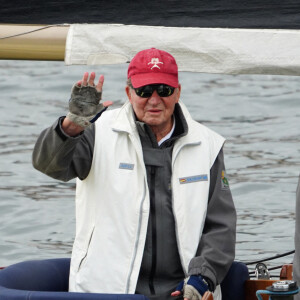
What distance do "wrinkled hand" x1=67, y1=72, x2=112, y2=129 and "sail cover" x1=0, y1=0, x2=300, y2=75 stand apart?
0.48 m

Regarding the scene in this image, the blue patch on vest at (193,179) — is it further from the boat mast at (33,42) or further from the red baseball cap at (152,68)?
the boat mast at (33,42)

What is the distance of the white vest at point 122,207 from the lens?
154 inches

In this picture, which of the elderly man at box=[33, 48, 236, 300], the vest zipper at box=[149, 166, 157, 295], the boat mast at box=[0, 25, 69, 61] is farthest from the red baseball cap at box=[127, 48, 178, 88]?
the boat mast at box=[0, 25, 69, 61]

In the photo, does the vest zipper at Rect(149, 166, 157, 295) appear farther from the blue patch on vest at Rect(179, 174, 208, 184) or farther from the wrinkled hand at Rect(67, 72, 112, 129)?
the wrinkled hand at Rect(67, 72, 112, 129)

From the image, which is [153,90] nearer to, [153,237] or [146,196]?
[146,196]

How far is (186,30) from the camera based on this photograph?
4.29 m

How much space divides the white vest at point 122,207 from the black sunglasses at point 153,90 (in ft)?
0.31

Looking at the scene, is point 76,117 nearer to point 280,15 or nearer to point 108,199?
point 108,199

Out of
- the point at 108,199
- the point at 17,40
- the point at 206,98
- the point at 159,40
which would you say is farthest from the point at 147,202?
the point at 206,98

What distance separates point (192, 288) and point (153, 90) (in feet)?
2.37

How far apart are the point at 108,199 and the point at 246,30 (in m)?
0.90

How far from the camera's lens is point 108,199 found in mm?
3936

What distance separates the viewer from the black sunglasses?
3.98m

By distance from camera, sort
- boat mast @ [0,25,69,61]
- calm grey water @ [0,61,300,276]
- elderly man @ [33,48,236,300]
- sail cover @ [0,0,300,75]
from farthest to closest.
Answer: calm grey water @ [0,61,300,276], boat mast @ [0,25,69,61], sail cover @ [0,0,300,75], elderly man @ [33,48,236,300]
